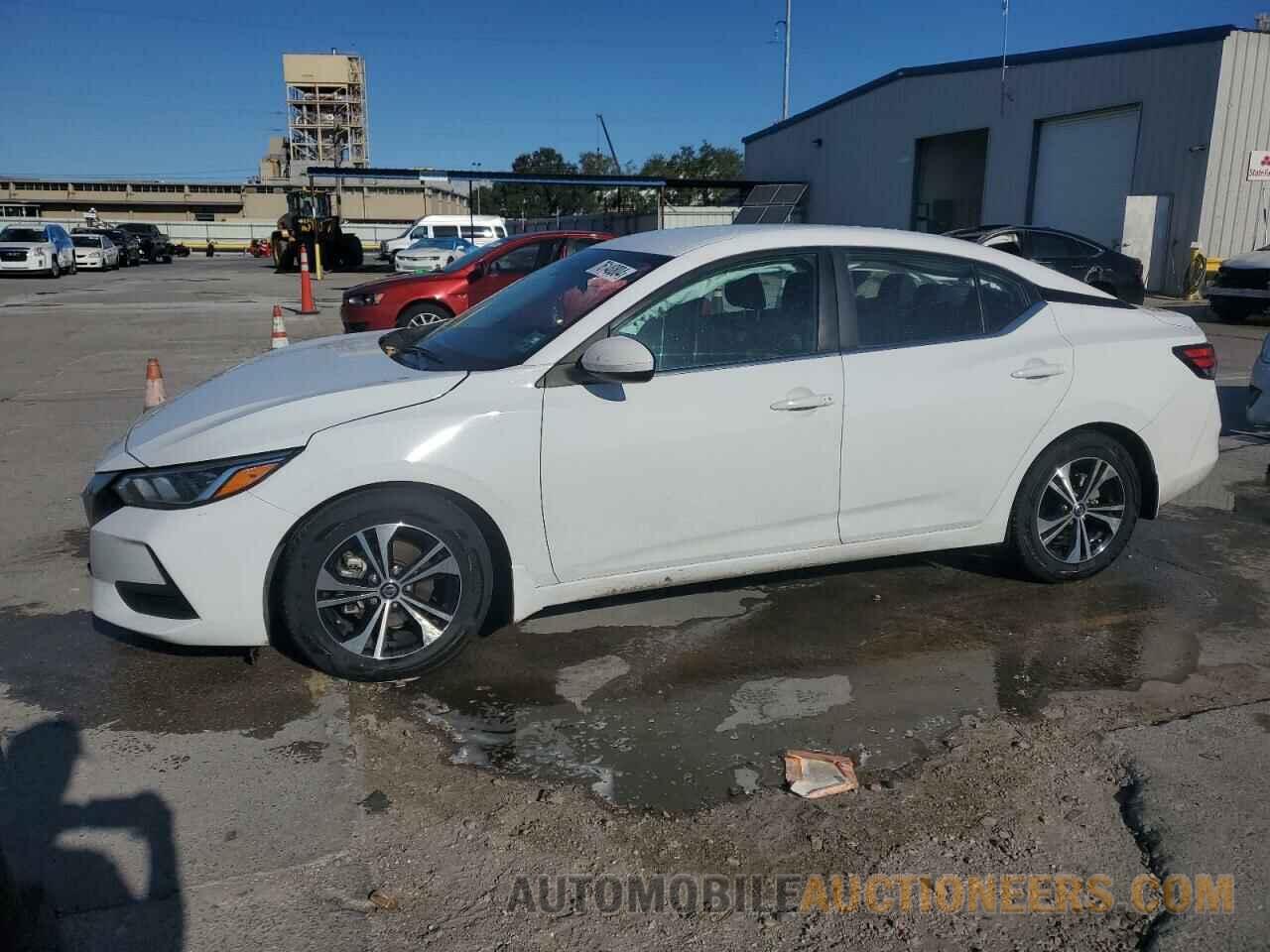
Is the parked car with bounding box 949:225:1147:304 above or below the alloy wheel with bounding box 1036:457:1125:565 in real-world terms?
above

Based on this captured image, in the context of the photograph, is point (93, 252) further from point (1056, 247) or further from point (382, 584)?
point (382, 584)

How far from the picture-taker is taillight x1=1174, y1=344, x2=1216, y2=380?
4.80m

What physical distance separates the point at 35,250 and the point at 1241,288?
3229cm

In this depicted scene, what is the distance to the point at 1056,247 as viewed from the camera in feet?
53.3

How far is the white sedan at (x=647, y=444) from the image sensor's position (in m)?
3.58

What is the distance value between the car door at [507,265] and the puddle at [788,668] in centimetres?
858

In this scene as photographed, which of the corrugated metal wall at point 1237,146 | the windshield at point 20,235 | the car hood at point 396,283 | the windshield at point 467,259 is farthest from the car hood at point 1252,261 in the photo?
the windshield at point 20,235

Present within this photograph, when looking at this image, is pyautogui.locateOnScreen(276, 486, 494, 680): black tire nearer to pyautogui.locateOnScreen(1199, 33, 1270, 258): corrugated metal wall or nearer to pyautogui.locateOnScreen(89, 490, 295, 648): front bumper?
pyautogui.locateOnScreen(89, 490, 295, 648): front bumper

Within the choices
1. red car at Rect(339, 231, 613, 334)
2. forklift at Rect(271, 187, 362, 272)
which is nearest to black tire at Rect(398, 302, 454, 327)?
red car at Rect(339, 231, 613, 334)

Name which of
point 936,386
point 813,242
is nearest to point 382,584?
point 813,242

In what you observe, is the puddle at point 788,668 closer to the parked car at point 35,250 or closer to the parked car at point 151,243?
the parked car at point 35,250

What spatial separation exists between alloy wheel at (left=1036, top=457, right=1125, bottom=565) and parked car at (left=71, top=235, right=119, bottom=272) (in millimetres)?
40182

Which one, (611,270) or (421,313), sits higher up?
(611,270)

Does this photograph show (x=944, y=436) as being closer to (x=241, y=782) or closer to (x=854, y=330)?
(x=854, y=330)
